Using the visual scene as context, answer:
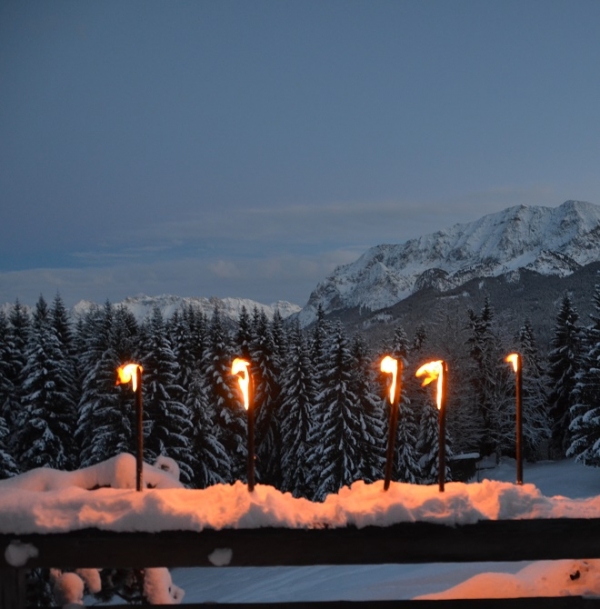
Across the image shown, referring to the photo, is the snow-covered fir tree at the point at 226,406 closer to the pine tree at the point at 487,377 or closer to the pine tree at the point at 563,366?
the pine tree at the point at 487,377

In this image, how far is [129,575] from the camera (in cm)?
409

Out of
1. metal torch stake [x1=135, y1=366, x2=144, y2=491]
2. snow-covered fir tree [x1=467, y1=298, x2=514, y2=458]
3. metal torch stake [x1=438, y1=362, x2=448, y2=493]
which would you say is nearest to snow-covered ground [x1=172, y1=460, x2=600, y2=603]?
metal torch stake [x1=438, y1=362, x2=448, y2=493]

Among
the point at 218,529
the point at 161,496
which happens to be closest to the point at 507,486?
the point at 218,529

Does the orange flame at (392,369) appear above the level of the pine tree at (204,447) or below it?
above

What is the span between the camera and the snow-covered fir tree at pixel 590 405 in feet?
101

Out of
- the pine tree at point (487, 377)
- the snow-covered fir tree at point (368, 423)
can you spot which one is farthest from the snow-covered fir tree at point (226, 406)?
the pine tree at point (487, 377)

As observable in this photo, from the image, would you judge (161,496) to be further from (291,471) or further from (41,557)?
(291,471)

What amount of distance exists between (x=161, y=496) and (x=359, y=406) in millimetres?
29635

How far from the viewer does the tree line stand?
30.5 m

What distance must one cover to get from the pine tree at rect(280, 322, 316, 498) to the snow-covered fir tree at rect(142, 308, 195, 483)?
264 inches

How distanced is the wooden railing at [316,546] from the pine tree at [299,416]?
3083 cm

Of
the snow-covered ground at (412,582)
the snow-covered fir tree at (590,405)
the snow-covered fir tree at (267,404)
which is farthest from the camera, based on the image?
the snow-covered fir tree at (267,404)

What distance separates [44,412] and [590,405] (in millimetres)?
29646

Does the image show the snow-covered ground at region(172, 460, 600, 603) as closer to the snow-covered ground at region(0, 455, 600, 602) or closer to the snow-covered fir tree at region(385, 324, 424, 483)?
the snow-covered ground at region(0, 455, 600, 602)
